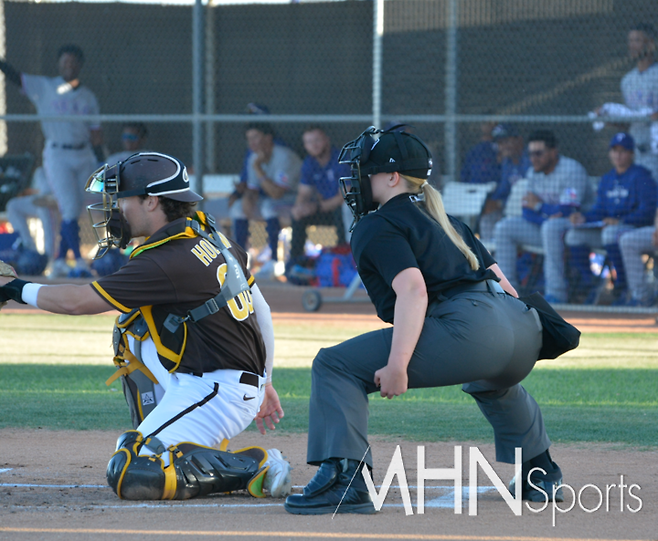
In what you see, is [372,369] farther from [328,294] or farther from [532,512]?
[328,294]

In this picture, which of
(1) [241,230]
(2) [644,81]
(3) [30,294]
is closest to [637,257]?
(2) [644,81]

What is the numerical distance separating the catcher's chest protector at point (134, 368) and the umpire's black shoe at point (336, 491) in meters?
1.02

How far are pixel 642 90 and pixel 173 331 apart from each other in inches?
348

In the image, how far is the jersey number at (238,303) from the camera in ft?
12.6

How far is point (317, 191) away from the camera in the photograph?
1259 centimetres

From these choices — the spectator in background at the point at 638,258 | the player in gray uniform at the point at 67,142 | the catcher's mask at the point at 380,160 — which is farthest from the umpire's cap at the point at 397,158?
the player in gray uniform at the point at 67,142

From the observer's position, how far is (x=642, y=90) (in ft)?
36.0

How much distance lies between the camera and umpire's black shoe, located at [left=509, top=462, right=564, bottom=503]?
3.63 metres

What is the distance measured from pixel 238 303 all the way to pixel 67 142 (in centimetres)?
1053

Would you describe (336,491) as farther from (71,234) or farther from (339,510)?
(71,234)

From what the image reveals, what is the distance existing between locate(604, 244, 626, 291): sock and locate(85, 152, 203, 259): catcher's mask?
7529mm

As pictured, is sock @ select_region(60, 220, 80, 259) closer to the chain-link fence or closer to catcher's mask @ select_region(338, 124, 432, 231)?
the chain-link fence

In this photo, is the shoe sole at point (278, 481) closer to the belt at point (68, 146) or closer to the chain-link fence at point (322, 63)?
the chain-link fence at point (322, 63)

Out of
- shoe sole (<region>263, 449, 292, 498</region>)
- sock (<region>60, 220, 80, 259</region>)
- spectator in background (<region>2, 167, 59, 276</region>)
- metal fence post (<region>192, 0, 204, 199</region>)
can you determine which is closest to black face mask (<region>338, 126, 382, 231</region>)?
shoe sole (<region>263, 449, 292, 498</region>)
